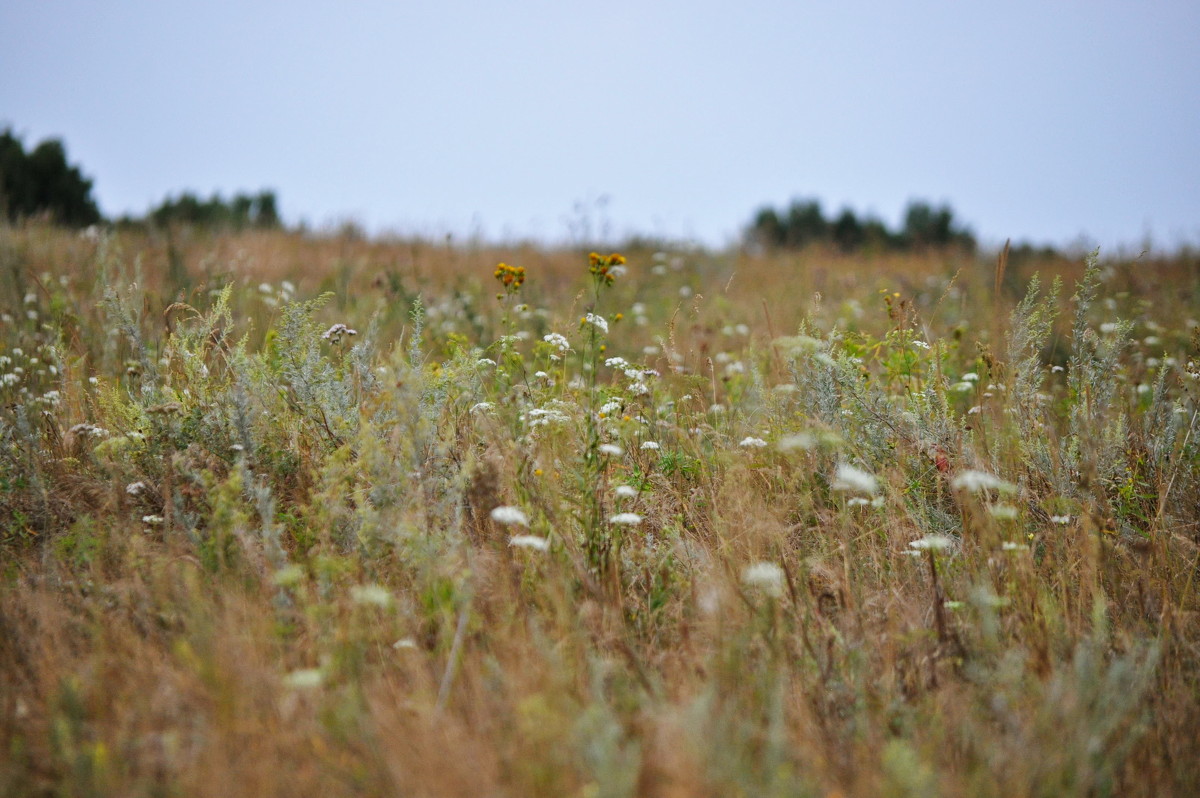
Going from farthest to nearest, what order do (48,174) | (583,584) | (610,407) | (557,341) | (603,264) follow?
1. (48,174)
2. (557,341)
3. (610,407)
4. (603,264)
5. (583,584)

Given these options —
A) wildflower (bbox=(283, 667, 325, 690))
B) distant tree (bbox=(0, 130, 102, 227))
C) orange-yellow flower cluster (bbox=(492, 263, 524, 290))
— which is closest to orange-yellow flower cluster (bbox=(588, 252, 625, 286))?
orange-yellow flower cluster (bbox=(492, 263, 524, 290))

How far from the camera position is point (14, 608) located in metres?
2.05

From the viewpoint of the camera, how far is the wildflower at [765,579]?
1998 mm

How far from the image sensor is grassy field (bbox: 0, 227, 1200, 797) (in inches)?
60.0

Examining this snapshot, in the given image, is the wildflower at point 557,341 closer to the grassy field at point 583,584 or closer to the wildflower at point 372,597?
the grassy field at point 583,584

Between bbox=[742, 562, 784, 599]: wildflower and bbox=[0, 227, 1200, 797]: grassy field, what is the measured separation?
23mm

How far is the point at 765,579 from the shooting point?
2209 mm

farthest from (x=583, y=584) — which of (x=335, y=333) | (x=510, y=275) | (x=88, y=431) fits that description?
(x=88, y=431)

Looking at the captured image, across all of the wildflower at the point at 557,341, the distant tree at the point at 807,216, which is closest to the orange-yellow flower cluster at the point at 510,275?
the wildflower at the point at 557,341

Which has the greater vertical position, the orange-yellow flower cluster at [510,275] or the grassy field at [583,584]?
the orange-yellow flower cluster at [510,275]

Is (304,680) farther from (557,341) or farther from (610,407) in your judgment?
(557,341)

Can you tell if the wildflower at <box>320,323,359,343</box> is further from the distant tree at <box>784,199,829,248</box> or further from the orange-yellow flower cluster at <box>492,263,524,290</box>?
the distant tree at <box>784,199,829,248</box>

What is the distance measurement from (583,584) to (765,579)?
1.91 ft

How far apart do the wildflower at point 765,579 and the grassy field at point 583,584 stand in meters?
0.02
